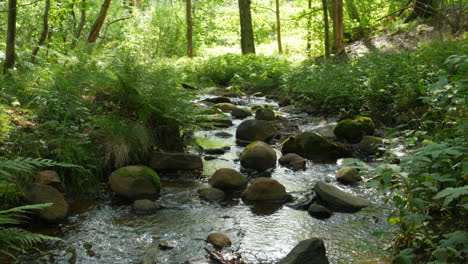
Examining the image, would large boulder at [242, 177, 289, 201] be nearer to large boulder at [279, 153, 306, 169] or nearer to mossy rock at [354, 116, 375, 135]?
large boulder at [279, 153, 306, 169]

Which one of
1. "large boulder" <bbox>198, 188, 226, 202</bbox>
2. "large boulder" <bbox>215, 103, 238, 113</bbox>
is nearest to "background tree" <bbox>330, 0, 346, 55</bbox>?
"large boulder" <bbox>215, 103, 238, 113</bbox>

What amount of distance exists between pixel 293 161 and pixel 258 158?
2.27 ft

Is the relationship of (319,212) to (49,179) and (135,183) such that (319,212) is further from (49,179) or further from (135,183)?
(49,179)

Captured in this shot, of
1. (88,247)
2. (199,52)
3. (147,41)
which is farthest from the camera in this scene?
(199,52)

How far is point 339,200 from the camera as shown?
17.6ft

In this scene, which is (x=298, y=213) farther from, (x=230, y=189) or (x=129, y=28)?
(x=129, y=28)

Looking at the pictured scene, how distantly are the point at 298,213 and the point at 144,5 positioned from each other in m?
31.9

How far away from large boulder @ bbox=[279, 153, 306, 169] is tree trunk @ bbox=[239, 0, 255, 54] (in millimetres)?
13698

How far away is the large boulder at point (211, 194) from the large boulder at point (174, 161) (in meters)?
1.04

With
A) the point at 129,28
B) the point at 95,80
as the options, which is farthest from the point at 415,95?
the point at 129,28

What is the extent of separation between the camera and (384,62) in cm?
1010

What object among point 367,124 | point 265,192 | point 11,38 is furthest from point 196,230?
point 367,124

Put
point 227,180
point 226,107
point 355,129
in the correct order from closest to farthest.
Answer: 1. point 227,180
2. point 355,129
3. point 226,107

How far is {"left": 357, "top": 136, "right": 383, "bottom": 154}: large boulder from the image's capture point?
25.3ft
